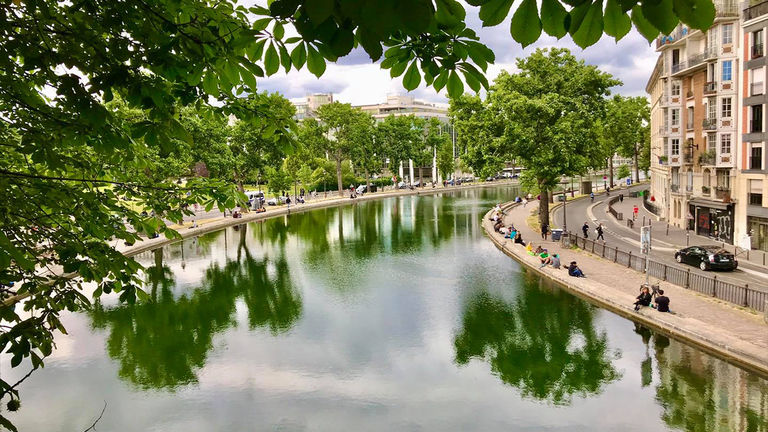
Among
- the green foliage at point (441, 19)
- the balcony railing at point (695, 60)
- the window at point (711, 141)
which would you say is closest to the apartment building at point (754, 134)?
the window at point (711, 141)

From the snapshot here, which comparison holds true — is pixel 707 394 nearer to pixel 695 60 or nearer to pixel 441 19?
pixel 441 19

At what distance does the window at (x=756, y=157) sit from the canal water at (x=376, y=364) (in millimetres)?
17279

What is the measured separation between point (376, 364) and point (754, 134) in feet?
100

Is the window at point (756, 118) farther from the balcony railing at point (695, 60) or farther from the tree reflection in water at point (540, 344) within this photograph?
the tree reflection in water at point (540, 344)

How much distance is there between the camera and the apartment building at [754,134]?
3284 centimetres

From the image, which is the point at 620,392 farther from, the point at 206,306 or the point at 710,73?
the point at 710,73

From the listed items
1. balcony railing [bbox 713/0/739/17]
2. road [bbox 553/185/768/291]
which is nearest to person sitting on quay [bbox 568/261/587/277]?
road [bbox 553/185/768/291]

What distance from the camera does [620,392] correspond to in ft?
52.1

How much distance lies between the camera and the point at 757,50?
109 ft

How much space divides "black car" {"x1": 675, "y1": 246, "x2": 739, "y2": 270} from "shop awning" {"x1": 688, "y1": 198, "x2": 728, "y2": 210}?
32.3ft

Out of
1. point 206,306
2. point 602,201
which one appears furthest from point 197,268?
point 602,201

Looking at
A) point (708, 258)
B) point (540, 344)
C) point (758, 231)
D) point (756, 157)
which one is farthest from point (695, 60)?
point (540, 344)

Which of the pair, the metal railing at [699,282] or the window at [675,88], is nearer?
the metal railing at [699,282]

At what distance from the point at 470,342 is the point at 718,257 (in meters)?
17.4
